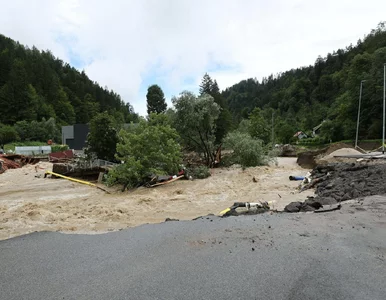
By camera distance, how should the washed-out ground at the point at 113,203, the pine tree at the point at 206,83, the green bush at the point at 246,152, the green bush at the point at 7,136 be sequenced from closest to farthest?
the washed-out ground at the point at 113,203
the green bush at the point at 246,152
the pine tree at the point at 206,83
the green bush at the point at 7,136

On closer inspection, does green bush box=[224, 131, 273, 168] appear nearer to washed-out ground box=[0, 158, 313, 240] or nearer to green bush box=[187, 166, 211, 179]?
washed-out ground box=[0, 158, 313, 240]

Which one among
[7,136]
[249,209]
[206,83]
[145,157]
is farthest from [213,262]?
[7,136]

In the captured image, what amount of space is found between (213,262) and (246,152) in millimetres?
21556

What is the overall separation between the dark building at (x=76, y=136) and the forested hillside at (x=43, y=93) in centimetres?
1951

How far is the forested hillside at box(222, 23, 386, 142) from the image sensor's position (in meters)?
55.5

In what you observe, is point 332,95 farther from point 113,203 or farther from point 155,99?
A: point 113,203

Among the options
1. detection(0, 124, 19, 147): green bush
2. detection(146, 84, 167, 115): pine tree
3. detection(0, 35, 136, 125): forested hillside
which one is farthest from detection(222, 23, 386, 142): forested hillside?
detection(0, 35, 136, 125): forested hillside

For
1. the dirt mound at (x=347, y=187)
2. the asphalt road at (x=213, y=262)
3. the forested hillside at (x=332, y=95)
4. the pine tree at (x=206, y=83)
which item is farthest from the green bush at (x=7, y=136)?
the asphalt road at (x=213, y=262)

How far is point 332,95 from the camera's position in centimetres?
10994

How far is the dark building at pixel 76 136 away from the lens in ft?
231

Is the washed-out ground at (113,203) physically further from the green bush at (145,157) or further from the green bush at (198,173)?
the green bush at (198,173)

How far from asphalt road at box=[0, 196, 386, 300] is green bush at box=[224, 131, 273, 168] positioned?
18.9m

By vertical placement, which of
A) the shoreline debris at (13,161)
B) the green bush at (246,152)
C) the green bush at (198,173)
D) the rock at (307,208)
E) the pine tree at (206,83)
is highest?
the pine tree at (206,83)

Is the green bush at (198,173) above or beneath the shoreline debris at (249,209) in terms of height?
beneath
